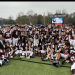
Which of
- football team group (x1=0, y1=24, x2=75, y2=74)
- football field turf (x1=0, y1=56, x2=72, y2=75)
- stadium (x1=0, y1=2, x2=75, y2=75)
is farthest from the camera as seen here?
football team group (x1=0, y1=24, x2=75, y2=74)

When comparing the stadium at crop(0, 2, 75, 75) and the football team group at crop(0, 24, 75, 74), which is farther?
the football team group at crop(0, 24, 75, 74)

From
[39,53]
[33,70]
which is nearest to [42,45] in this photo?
[39,53]

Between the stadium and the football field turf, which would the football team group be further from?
the football field turf

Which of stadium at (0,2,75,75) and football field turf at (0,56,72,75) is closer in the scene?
football field turf at (0,56,72,75)

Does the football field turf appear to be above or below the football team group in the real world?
below

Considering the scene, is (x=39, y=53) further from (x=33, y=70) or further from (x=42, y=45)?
(x=33, y=70)

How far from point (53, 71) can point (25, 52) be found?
2.20m

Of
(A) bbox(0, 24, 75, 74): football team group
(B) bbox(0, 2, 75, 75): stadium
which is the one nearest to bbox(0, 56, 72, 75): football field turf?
(B) bbox(0, 2, 75, 75): stadium

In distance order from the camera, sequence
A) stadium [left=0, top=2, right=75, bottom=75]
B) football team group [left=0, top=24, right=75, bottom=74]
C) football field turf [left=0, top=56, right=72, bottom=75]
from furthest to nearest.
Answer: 1. football team group [left=0, top=24, right=75, bottom=74]
2. stadium [left=0, top=2, right=75, bottom=75]
3. football field turf [left=0, top=56, right=72, bottom=75]

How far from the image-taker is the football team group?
4250 mm

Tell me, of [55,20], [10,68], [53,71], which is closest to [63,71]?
[53,71]

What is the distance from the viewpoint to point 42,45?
551 centimetres

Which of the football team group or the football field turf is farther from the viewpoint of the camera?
the football team group

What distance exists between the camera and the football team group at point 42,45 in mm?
4250
